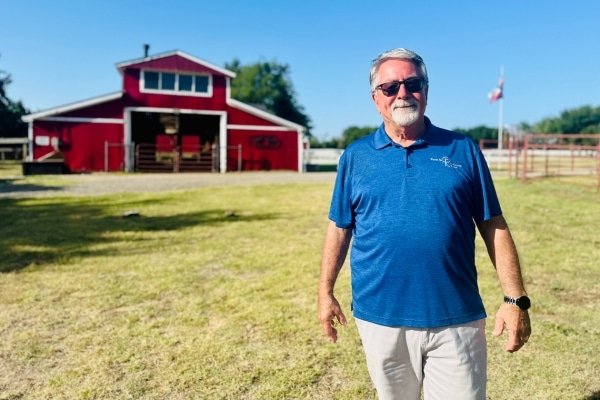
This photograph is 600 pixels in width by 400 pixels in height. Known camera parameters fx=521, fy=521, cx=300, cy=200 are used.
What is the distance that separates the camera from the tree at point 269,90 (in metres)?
65.2

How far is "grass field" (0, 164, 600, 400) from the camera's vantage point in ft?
11.2

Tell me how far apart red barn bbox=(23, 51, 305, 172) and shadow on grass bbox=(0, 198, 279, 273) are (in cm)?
1340

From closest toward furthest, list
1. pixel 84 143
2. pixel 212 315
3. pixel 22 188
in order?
pixel 212 315 < pixel 22 188 < pixel 84 143

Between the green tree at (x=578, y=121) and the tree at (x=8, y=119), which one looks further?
the green tree at (x=578, y=121)

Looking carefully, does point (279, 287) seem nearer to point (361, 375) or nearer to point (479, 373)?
point (361, 375)

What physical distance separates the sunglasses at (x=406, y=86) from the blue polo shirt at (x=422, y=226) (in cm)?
18

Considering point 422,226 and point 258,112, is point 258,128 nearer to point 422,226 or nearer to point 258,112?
point 258,112

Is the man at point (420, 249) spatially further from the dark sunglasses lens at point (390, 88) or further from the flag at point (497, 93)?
the flag at point (497, 93)

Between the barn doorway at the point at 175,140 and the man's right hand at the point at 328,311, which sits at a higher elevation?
the barn doorway at the point at 175,140

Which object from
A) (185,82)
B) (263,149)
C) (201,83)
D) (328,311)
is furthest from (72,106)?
(328,311)

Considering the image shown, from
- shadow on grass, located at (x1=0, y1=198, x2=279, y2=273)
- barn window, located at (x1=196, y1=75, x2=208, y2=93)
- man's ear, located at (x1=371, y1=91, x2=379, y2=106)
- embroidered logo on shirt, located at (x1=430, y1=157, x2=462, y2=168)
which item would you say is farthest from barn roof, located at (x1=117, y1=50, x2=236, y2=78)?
embroidered logo on shirt, located at (x1=430, y1=157, x2=462, y2=168)

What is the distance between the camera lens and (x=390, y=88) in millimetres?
2242

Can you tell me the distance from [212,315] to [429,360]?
9.58 feet

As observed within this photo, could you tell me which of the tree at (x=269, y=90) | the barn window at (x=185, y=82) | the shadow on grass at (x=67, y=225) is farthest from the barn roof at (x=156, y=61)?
the tree at (x=269, y=90)
